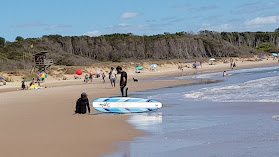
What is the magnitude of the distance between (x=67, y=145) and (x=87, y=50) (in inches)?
2931

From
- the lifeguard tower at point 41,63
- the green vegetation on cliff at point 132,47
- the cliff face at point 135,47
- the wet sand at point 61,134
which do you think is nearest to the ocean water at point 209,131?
the wet sand at point 61,134

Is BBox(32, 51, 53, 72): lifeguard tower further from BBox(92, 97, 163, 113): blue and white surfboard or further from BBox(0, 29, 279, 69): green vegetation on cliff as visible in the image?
BBox(92, 97, 163, 113): blue and white surfboard

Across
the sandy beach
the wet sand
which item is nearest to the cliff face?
the sandy beach

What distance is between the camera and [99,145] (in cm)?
772

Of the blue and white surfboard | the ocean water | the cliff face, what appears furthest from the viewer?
the cliff face

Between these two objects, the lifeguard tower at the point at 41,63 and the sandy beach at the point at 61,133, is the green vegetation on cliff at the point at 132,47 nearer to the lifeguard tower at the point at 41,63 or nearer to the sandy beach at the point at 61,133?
the lifeguard tower at the point at 41,63

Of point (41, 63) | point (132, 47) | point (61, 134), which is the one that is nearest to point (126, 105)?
point (61, 134)

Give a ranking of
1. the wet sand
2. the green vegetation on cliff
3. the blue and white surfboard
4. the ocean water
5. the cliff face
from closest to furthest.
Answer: the ocean water < the wet sand < the blue and white surfboard < the green vegetation on cliff < the cliff face

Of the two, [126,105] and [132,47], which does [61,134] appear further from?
[132,47]

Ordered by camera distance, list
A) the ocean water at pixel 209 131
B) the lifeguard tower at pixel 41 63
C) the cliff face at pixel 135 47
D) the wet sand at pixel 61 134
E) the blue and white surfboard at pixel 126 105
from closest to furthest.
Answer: the ocean water at pixel 209 131 → the wet sand at pixel 61 134 → the blue and white surfboard at pixel 126 105 → the lifeguard tower at pixel 41 63 → the cliff face at pixel 135 47

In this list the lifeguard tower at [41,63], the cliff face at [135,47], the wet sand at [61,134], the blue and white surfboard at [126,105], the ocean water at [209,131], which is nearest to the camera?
the ocean water at [209,131]

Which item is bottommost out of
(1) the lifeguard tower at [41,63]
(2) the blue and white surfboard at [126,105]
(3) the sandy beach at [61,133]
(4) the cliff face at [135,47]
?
(3) the sandy beach at [61,133]

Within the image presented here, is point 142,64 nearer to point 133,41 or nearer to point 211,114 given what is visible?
point 133,41

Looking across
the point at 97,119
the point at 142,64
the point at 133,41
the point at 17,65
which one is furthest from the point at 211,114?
the point at 133,41
